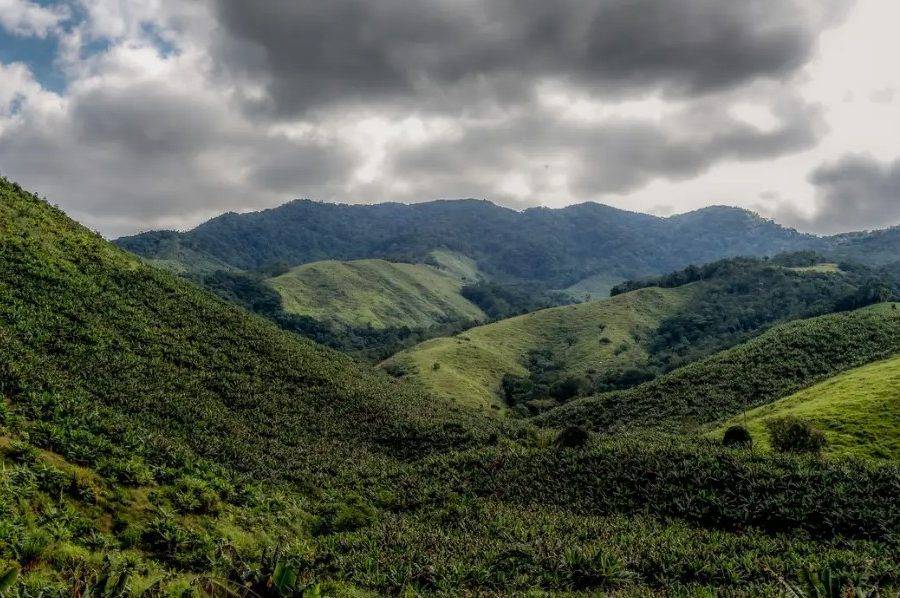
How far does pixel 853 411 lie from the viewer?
50.2m

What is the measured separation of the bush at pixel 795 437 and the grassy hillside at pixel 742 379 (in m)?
25.5

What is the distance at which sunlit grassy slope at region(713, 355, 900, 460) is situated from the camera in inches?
1730

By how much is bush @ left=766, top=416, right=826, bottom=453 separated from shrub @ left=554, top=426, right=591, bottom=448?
15.7 metres

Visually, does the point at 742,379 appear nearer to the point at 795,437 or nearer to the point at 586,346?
the point at 795,437

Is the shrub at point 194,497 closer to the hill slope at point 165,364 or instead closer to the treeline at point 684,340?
the hill slope at point 165,364

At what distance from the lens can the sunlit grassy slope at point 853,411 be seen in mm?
43938

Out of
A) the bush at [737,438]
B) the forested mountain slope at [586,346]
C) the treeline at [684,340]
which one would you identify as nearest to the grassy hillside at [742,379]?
the bush at [737,438]

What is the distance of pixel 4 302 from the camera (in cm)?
4312

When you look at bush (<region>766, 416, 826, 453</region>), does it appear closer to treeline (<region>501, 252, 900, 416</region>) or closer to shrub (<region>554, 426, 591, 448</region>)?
shrub (<region>554, 426, 591, 448</region>)

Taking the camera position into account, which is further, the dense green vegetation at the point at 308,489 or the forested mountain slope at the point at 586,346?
the forested mountain slope at the point at 586,346

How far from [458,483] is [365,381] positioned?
4005 centimetres

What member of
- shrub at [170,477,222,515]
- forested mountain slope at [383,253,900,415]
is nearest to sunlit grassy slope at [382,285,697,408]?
forested mountain slope at [383,253,900,415]

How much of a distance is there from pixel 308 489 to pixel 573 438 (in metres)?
22.7

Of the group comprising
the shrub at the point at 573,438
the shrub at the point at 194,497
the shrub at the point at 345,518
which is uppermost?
the shrub at the point at 194,497
